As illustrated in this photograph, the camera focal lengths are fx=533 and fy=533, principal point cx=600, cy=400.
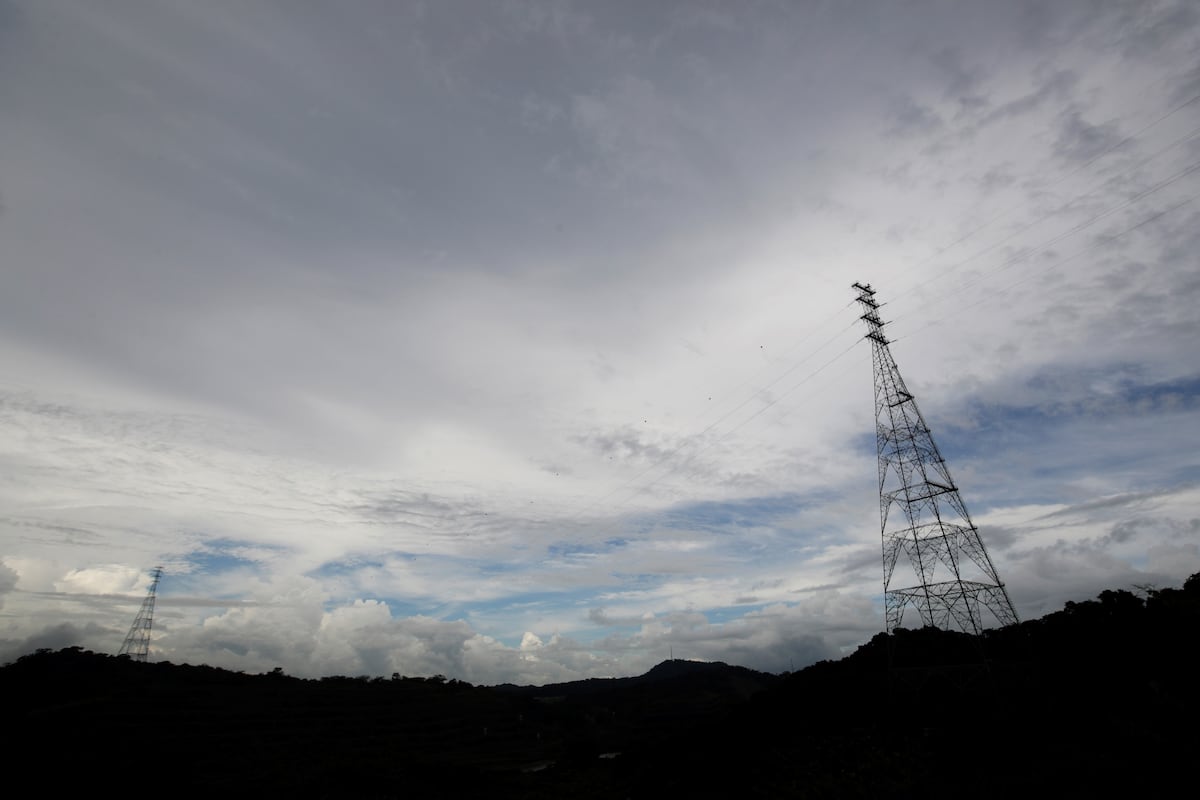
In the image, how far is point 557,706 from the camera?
17975 centimetres

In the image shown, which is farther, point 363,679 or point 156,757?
point 363,679

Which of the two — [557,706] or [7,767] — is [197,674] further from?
[557,706]

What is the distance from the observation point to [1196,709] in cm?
2881

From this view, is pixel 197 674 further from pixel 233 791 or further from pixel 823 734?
pixel 823 734

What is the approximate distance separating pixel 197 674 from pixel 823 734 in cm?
15105

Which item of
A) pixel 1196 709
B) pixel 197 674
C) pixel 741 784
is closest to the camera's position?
pixel 1196 709

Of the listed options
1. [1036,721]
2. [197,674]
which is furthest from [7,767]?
[1036,721]

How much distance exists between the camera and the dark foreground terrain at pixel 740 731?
30.4 meters

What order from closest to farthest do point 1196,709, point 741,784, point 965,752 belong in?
point 1196,709 < point 965,752 < point 741,784

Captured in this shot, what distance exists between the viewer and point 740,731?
198ft

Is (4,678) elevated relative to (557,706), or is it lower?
elevated

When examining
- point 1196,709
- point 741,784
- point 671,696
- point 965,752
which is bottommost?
point 671,696

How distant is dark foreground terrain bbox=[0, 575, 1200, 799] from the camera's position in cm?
3039

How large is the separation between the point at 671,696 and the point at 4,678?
590 ft
